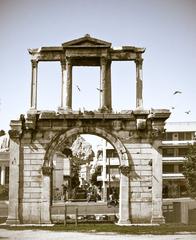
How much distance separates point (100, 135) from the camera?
24125mm

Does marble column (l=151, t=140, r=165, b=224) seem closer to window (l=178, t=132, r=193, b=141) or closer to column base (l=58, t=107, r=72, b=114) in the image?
column base (l=58, t=107, r=72, b=114)

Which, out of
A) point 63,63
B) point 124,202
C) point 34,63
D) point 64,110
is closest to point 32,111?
point 64,110

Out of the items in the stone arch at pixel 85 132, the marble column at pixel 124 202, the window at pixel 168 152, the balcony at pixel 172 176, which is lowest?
the marble column at pixel 124 202

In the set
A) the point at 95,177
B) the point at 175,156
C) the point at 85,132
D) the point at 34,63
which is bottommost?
the point at 95,177

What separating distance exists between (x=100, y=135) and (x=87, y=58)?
14.0ft

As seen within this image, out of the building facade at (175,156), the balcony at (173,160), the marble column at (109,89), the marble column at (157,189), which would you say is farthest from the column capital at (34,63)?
the balcony at (173,160)

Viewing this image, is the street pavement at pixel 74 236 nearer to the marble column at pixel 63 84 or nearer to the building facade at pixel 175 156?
the marble column at pixel 63 84

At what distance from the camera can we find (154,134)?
23938 millimetres

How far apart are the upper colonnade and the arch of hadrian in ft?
0.35

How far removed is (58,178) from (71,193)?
7.66 meters

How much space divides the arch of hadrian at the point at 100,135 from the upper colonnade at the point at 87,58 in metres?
0.11

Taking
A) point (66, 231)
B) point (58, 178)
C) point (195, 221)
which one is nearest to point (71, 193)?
point (58, 178)

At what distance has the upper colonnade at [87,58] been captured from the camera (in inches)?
963

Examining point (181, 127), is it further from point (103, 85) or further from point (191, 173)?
point (103, 85)
